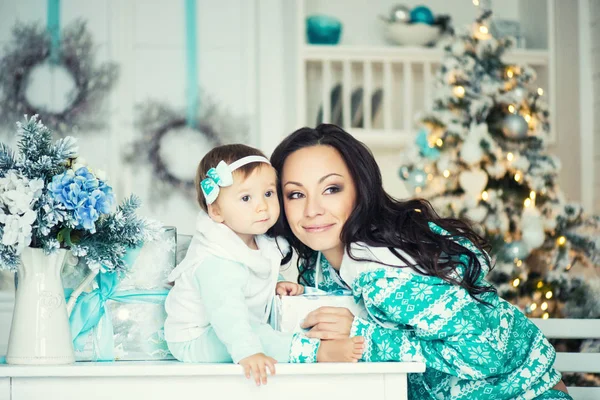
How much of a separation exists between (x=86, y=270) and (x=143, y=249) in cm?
13

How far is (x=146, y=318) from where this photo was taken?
5.59 feet

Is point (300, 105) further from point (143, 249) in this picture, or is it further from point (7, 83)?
point (143, 249)

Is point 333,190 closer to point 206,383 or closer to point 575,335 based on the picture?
point 206,383

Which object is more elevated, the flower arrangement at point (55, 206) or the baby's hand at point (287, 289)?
the flower arrangement at point (55, 206)

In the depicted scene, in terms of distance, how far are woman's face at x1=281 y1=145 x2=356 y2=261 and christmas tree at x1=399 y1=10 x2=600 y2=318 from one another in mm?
1823

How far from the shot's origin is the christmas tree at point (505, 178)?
351 cm

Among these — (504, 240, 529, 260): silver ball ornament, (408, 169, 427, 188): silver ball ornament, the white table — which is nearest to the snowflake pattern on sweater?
the white table

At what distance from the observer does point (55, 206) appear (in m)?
1.51

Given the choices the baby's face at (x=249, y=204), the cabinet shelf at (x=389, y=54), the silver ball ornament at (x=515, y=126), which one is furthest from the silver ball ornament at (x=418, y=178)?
the baby's face at (x=249, y=204)

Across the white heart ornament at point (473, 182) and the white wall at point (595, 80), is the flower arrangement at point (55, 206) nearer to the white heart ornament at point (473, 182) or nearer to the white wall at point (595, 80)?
the white heart ornament at point (473, 182)

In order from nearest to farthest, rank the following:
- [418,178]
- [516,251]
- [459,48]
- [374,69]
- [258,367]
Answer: [258,367] → [516,251] → [418,178] → [459,48] → [374,69]

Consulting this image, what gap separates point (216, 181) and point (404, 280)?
1.46 ft

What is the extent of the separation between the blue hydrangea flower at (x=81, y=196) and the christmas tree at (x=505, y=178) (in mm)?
2257

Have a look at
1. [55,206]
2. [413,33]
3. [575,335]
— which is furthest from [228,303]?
[413,33]
